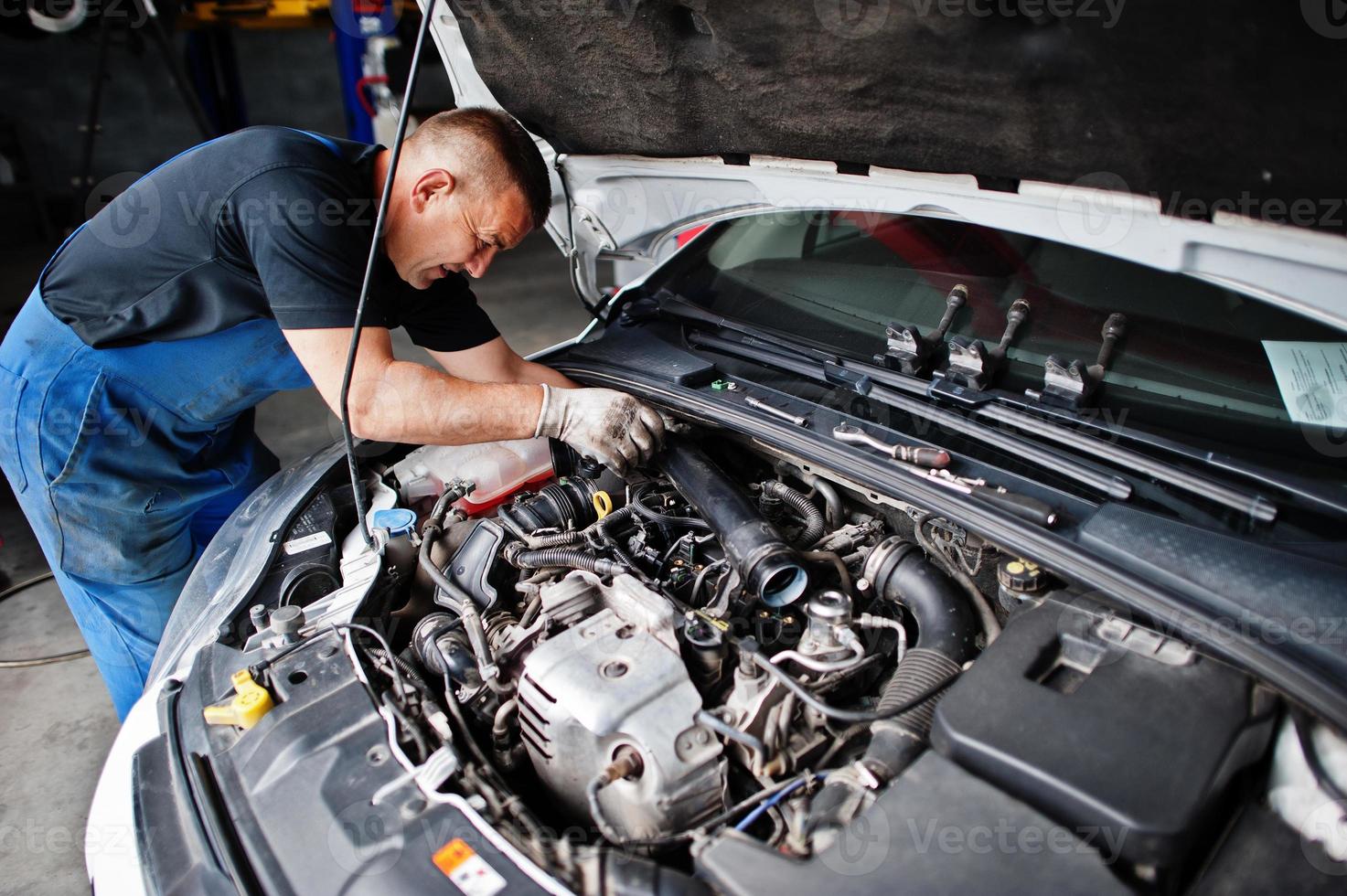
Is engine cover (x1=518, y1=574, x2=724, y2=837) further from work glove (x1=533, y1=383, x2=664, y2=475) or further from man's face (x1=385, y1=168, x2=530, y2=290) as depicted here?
man's face (x1=385, y1=168, x2=530, y2=290)

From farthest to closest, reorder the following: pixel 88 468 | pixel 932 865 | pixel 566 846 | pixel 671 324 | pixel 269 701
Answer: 1. pixel 671 324
2. pixel 88 468
3. pixel 269 701
4. pixel 566 846
5. pixel 932 865

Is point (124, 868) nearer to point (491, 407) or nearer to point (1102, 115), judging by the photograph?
point (491, 407)

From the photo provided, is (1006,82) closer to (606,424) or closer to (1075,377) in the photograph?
(1075,377)

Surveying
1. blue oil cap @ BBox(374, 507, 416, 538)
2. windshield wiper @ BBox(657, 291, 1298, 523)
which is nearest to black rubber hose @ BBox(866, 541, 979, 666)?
windshield wiper @ BBox(657, 291, 1298, 523)

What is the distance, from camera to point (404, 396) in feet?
5.21

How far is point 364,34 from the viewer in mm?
6035

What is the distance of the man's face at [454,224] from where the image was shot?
1.64 m

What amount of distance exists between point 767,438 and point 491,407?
0.54 meters

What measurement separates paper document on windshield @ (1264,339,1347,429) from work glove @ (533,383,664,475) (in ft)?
3.29

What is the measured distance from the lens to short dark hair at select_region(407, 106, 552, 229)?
1646 mm

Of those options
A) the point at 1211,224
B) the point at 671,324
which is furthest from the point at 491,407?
the point at 1211,224

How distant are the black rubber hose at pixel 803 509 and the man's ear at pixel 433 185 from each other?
812mm

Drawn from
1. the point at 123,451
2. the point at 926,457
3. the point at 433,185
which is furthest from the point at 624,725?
the point at 123,451

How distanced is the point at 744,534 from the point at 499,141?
89cm
